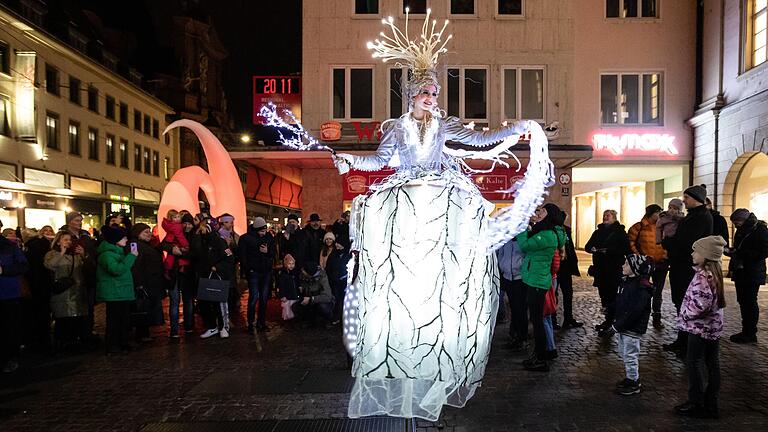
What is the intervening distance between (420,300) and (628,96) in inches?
658

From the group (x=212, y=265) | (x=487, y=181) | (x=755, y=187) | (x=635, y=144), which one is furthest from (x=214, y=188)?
(x=755, y=187)

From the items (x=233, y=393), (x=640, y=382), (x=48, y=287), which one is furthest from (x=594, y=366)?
(x=48, y=287)

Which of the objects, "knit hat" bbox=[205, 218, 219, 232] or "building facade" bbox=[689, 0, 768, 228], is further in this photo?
"building facade" bbox=[689, 0, 768, 228]

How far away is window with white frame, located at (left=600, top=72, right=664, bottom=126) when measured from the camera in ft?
56.8

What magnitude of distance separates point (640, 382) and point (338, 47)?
13556mm

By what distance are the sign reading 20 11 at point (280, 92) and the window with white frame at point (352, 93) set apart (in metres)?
1.42

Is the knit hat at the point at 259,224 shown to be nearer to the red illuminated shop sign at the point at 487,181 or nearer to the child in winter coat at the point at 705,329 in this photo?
the child in winter coat at the point at 705,329

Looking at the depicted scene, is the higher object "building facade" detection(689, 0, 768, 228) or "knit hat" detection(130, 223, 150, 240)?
"building facade" detection(689, 0, 768, 228)

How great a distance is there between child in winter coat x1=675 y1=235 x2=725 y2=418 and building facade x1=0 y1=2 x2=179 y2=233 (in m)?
22.7

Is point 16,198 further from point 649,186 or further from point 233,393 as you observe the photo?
point 649,186

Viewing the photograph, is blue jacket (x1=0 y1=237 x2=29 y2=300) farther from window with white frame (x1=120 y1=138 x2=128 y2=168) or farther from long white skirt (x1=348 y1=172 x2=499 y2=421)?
window with white frame (x1=120 y1=138 x2=128 y2=168)

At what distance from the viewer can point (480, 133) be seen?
4133mm

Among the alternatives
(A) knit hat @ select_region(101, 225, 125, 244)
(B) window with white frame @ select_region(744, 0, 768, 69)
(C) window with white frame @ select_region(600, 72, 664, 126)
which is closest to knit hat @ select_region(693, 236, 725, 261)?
(A) knit hat @ select_region(101, 225, 125, 244)

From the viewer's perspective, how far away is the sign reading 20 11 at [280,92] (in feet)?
55.4
